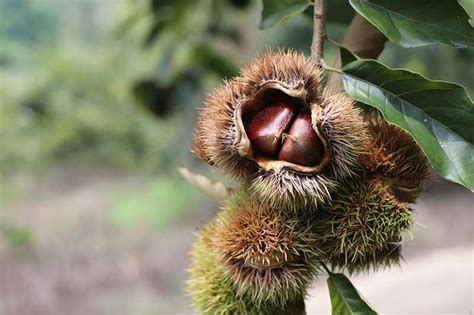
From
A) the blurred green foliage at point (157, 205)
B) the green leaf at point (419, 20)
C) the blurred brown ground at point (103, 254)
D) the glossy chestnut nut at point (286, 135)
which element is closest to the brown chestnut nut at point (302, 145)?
the glossy chestnut nut at point (286, 135)

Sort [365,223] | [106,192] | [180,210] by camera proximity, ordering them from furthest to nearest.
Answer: [106,192] → [180,210] → [365,223]

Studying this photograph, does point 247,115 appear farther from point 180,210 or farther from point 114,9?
point 114,9

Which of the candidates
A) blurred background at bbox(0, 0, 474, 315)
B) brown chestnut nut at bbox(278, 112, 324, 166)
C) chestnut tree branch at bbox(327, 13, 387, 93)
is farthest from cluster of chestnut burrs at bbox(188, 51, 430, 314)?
blurred background at bbox(0, 0, 474, 315)

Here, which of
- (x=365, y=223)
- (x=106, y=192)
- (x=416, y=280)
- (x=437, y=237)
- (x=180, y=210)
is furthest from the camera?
(x=106, y=192)

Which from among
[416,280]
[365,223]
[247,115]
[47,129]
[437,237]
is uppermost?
[47,129]

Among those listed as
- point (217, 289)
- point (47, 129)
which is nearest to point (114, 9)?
point (47, 129)

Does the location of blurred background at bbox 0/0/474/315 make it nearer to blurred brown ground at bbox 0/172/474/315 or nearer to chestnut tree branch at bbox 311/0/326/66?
blurred brown ground at bbox 0/172/474/315

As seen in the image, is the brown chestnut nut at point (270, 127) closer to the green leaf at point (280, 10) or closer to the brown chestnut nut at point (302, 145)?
the brown chestnut nut at point (302, 145)
